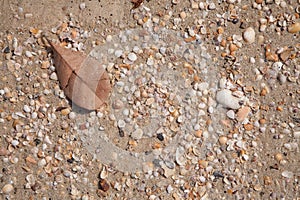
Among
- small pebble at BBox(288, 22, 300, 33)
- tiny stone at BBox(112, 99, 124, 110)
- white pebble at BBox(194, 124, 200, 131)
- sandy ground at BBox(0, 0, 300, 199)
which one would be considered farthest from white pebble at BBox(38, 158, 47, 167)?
small pebble at BBox(288, 22, 300, 33)

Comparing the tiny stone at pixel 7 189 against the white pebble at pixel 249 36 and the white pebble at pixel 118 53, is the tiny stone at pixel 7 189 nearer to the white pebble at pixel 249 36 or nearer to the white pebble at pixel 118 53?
the white pebble at pixel 118 53

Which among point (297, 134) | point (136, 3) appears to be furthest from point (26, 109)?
point (297, 134)

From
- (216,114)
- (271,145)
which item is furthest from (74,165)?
(271,145)

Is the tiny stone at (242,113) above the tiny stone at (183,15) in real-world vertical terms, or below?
below

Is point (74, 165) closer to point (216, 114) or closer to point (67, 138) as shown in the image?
point (67, 138)

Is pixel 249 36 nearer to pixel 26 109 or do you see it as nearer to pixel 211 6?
pixel 211 6

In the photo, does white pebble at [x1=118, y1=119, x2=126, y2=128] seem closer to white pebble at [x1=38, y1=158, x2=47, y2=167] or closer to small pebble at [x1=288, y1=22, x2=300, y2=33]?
white pebble at [x1=38, y1=158, x2=47, y2=167]

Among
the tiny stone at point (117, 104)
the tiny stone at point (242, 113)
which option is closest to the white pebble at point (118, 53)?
the tiny stone at point (117, 104)
